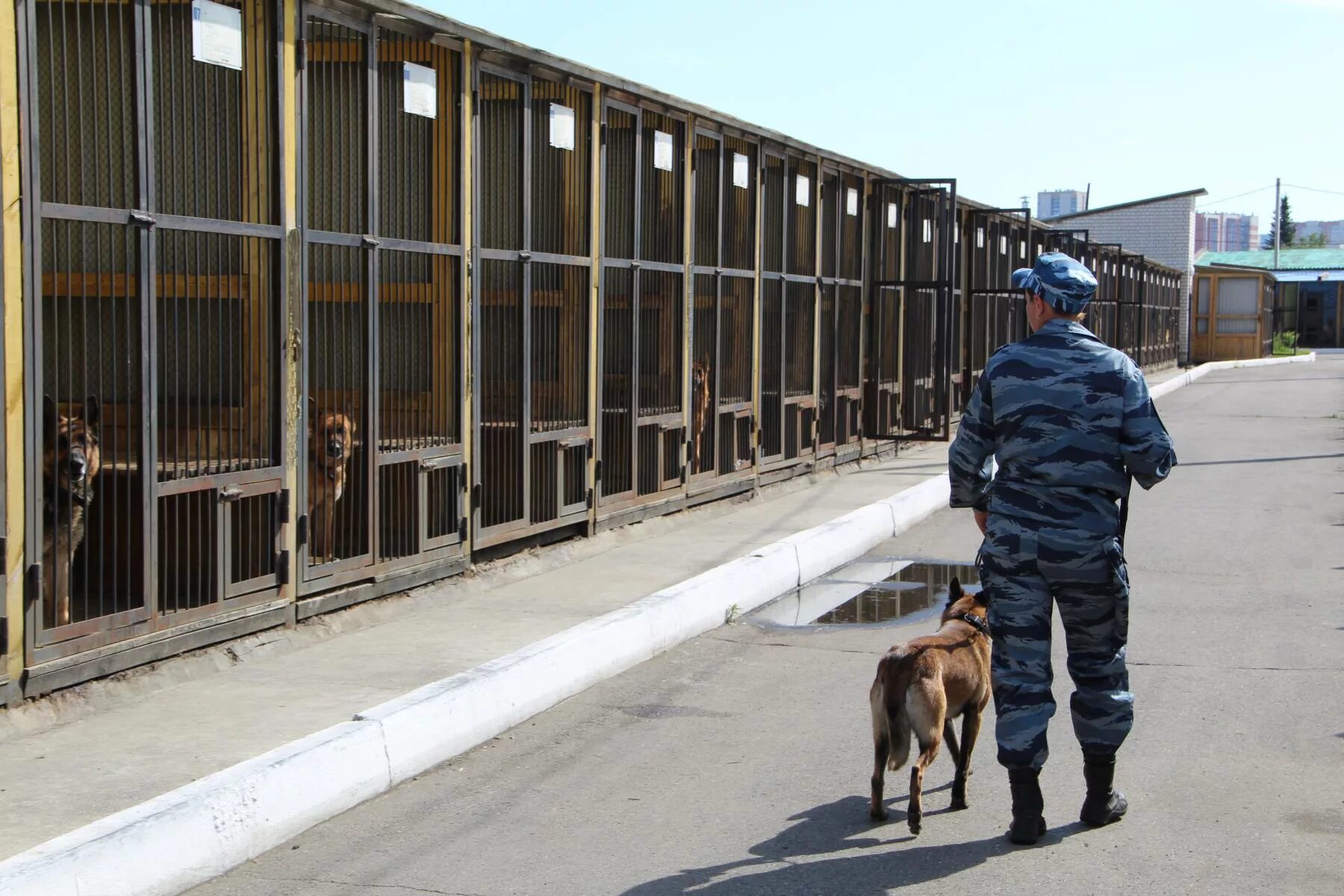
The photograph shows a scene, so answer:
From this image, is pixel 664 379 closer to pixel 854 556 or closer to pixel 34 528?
pixel 854 556

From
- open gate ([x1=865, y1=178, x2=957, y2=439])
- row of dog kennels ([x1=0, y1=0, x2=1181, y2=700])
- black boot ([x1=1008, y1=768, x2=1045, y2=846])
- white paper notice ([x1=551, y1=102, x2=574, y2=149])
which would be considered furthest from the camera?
open gate ([x1=865, y1=178, x2=957, y2=439])

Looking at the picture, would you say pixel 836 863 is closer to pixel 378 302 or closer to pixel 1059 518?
pixel 1059 518

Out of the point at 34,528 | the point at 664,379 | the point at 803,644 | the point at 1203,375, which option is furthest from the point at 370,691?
the point at 1203,375

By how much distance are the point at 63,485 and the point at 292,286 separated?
56.7 inches

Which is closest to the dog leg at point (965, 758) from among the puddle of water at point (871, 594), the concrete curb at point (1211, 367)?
the puddle of water at point (871, 594)

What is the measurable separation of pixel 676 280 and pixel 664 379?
2.66 ft

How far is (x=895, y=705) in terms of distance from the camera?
469 centimetres

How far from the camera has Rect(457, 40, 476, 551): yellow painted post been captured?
8133 mm

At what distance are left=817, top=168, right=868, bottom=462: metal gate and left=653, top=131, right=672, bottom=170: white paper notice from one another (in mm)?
3759

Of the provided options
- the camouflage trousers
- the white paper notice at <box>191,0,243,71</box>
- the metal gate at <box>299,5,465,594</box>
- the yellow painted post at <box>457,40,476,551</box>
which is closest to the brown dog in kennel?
the metal gate at <box>299,5,465,594</box>

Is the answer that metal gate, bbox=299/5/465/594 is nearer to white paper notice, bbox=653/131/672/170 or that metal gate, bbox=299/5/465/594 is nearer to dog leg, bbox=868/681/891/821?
white paper notice, bbox=653/131/672/170

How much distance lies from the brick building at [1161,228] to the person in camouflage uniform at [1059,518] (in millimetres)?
51737

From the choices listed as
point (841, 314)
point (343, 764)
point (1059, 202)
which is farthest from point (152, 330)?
point (1059, 202)

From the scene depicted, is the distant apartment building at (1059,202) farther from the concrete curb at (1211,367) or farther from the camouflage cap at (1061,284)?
the camouflage cap at (1061,284)
